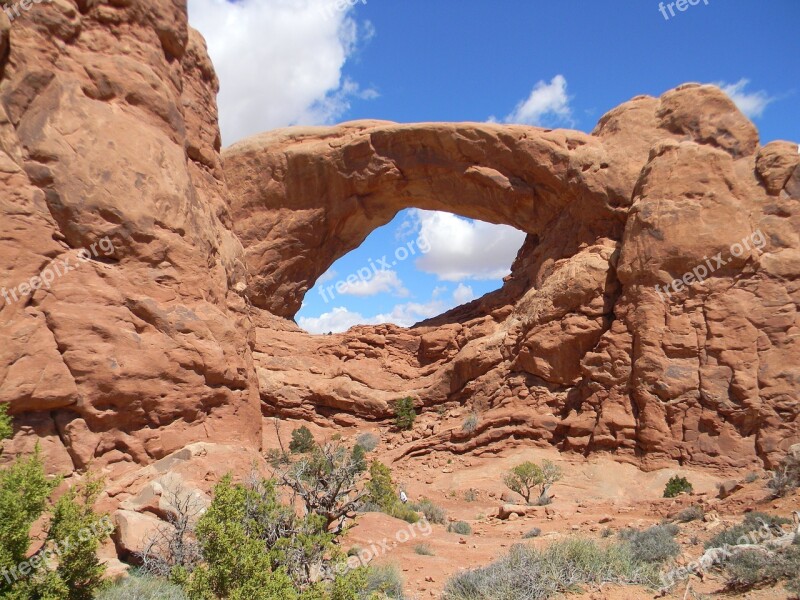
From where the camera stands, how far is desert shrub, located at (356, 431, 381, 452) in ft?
75.5

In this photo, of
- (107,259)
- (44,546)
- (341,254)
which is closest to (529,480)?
(107,259)

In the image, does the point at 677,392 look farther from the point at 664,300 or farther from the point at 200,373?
the point at 200,373

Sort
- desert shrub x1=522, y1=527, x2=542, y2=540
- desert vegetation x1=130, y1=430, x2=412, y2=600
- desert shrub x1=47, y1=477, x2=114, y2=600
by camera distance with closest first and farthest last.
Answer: desert vegetation x1=130, y1=430, x2=412, y2=600
desert shrub x1=47, y1=477, x2=114, y2=600
desert shrub x1=522, y1=527, x2=542, y2=540

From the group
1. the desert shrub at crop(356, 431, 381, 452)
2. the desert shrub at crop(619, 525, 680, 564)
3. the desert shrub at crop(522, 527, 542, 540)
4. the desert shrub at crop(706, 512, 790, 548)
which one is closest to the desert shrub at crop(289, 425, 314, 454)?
the desert shrub at crop(356, 431, 381, 452)

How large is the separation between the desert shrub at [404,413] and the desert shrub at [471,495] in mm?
5843

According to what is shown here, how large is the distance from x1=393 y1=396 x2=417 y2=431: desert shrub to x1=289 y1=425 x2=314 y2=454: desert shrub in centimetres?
341

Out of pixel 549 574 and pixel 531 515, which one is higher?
pixel 531 515

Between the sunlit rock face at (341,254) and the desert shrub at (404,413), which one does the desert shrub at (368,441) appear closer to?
the desert shrub at (404,413)

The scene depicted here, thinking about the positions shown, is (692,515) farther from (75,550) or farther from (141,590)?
(75,550)

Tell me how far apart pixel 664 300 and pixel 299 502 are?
12.9 m

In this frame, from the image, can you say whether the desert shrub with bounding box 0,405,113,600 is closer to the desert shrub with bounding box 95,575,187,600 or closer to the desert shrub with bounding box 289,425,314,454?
the desert shrub with bounding box 95,575,187,600

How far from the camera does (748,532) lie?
8.04 m

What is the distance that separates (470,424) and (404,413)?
3388mm

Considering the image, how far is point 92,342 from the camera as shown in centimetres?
959
